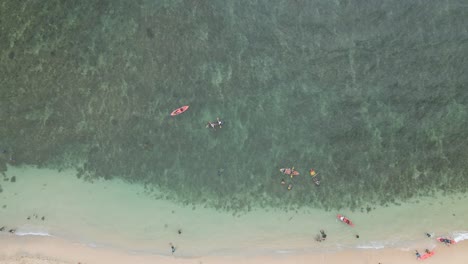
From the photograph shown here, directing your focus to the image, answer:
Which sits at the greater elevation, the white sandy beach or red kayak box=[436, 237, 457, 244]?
the white sandy beach

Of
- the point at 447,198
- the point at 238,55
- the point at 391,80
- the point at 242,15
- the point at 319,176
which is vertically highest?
the point at 242,15

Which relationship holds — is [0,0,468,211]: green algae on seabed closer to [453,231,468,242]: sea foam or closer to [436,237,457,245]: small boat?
[453,231,468,242]: sea foam

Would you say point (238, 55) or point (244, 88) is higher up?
point (238, 55)

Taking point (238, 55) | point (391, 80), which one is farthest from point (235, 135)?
point (391, 80)

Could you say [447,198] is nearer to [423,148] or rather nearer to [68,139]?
[423,148]

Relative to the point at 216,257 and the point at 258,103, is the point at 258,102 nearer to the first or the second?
the point at 258,103

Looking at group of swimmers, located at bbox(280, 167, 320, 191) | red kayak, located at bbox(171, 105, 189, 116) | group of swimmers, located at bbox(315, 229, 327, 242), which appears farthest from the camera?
red kayak, located at bbox(171, 105, 189, 116)

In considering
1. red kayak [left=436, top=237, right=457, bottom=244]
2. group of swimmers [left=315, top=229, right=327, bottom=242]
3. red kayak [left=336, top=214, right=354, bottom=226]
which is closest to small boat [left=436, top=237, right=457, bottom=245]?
red kayak [left=436, top=237, right=457, bottom=244]

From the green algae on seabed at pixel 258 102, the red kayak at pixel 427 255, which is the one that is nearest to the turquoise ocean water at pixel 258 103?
the green algae on seabed at pixel 258 102
